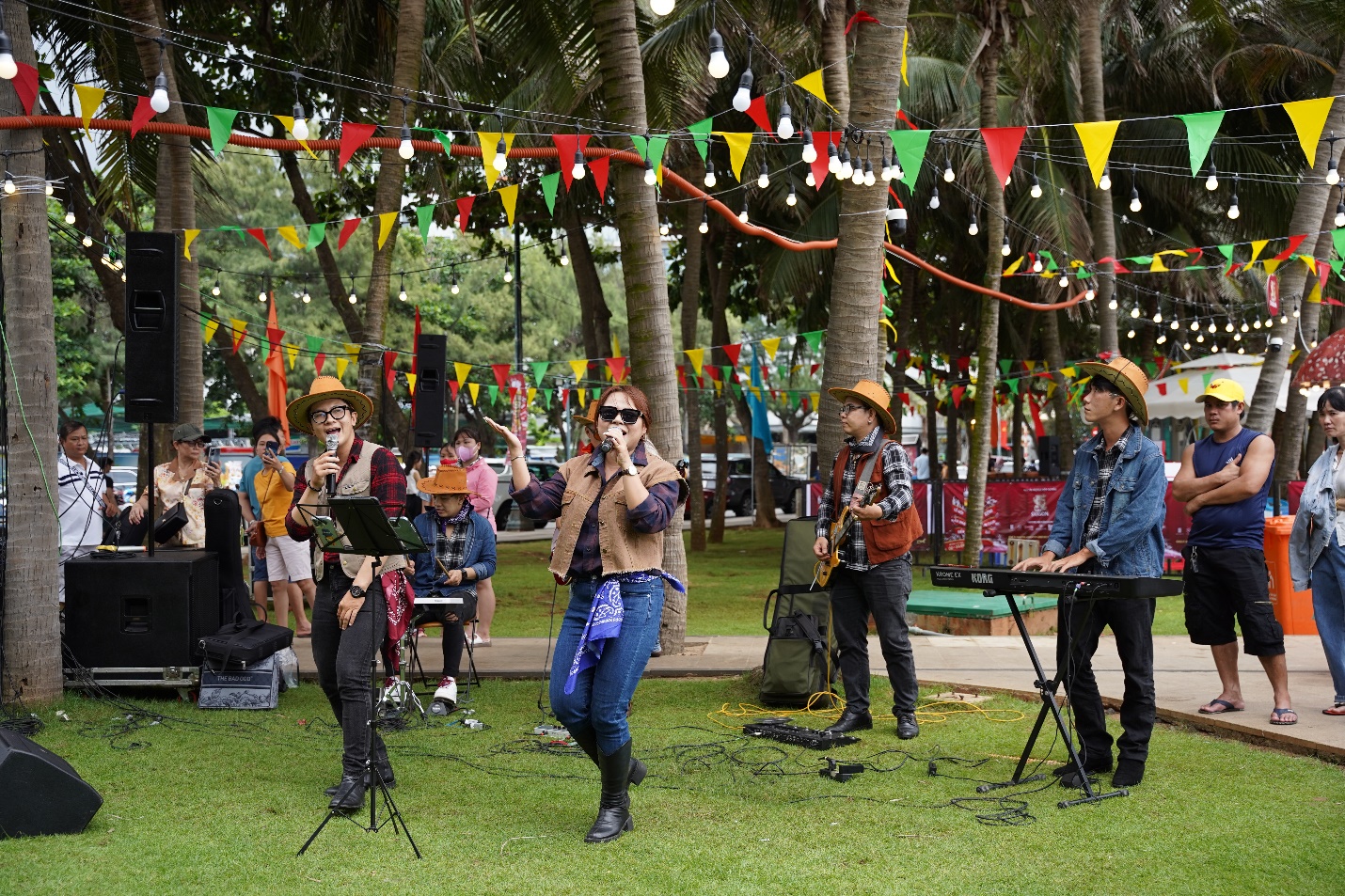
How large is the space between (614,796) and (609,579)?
0.84 metres

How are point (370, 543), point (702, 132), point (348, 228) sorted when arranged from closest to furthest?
1. point (370, 543)
2. point (702, 132)
3. point (348, 228)

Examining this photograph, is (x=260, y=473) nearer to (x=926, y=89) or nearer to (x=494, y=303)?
(x=926, y=89)

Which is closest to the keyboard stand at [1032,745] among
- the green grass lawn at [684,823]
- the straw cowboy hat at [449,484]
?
the green grass lawn at [684,823]

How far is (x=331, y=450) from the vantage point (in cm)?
511

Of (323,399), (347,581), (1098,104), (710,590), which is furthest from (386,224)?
(1098,104)

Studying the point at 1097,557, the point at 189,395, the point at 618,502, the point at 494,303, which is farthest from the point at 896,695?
the point at 494,303

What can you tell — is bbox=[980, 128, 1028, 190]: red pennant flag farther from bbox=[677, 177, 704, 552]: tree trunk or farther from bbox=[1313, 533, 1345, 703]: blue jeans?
bbox=[677, 177, 704, 552]: tree trunk

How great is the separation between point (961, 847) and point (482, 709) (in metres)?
3.50

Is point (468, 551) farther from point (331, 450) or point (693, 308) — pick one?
point (693, 308)

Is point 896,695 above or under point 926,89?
under

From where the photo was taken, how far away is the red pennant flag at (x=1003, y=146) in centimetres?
813

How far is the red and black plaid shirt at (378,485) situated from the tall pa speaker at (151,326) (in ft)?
9.05

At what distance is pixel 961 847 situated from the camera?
443 centimetres

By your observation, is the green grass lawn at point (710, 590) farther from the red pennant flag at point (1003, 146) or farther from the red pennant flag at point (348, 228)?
the red pennant flag at point (348, 228)
